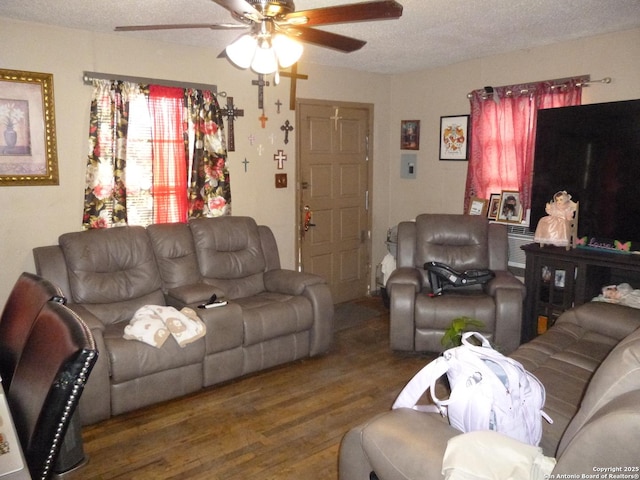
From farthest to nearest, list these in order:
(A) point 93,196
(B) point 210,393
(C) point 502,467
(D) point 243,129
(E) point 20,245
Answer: (D) point 243,129, (A) point 93,196, (E) point 20,245, (B) point 210,393, (C) point 502,467

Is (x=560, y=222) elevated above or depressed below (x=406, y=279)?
above

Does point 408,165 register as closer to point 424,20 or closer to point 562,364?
point 424,20

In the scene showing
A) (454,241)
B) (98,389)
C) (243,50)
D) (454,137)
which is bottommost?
(98,389)

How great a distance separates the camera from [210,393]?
10.3 ft

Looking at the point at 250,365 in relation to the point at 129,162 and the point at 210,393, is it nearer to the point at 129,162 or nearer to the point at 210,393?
the point at 210,393

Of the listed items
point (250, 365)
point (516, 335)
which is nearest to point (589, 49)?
point (516, 335)

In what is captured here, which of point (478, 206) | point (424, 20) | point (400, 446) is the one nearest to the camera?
point (400, 446)

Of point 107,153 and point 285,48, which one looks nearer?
point 285,48

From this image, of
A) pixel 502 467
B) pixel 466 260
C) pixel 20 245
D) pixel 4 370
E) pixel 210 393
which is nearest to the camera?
pixel 502 467

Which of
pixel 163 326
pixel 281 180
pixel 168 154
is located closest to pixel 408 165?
pixel 281 180

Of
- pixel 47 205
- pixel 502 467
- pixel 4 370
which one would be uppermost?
pixel 47 205

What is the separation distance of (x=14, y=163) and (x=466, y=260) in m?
3.45

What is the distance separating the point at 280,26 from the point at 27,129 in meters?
2.08

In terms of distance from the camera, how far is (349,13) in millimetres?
2123
